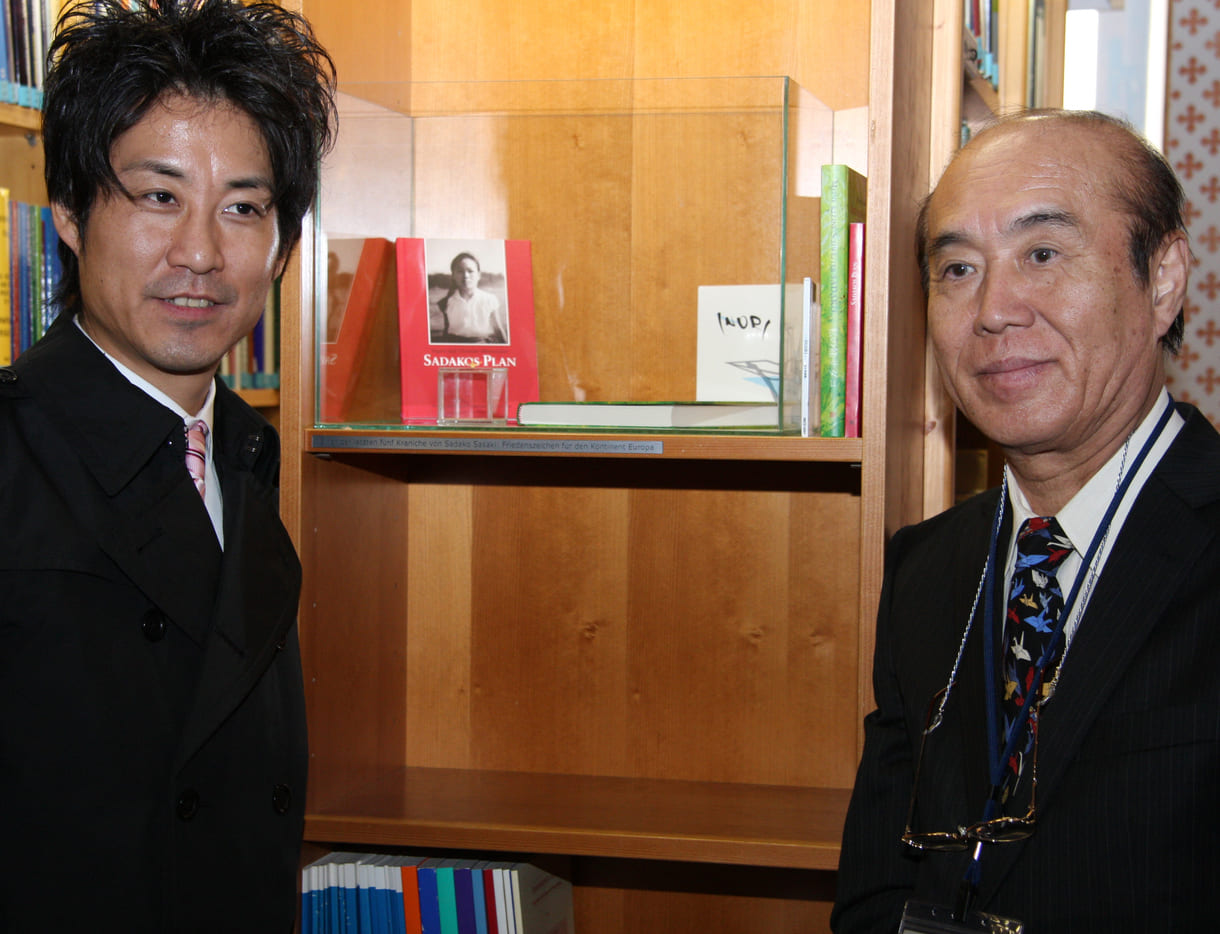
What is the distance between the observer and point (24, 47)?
1.78m

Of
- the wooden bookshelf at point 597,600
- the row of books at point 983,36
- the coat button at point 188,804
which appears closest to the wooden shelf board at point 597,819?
the wooden bookshelf at point 597,600

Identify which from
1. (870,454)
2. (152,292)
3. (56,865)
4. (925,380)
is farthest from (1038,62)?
(56,865)

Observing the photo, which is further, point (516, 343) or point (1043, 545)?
point (516, 343)

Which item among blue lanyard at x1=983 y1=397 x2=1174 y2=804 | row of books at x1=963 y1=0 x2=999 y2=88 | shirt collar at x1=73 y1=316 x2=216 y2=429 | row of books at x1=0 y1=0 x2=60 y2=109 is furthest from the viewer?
row of books at x1=963 y1=0 x2=999 y2=88

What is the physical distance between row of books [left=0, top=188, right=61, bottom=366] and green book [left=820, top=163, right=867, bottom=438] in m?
1.16

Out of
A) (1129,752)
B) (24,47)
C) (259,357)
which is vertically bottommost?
(1129,752)

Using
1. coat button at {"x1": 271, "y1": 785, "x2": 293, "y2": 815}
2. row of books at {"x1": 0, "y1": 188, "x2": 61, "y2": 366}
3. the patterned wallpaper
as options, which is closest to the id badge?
coat button at {"x1": 271, "y1": 785, "x2": 293, "y2": 815}

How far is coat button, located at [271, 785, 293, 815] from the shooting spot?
152 centimetres

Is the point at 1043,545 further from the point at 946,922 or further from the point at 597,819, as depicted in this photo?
the point at 597,819

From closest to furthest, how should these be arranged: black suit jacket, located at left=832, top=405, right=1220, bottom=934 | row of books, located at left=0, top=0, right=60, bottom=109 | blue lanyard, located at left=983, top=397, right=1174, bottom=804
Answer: black suit jacket, located at left=832, top=405, right=1220, bottom=934 → blue lanyard, located at left=983, top=397, right=1174, bottom=804 → row of books, located at left=0, top=0, right=60, bottom=109

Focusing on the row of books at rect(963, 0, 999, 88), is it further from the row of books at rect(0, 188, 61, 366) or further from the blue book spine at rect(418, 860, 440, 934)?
the blue book spine at rect(418, 860, 440, 934)

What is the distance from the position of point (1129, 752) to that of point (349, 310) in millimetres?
1331

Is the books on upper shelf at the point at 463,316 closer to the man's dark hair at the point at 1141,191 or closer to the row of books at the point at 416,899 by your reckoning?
the row of books at the point at 416,899

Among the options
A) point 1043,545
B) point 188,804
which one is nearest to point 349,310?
point 188,804
